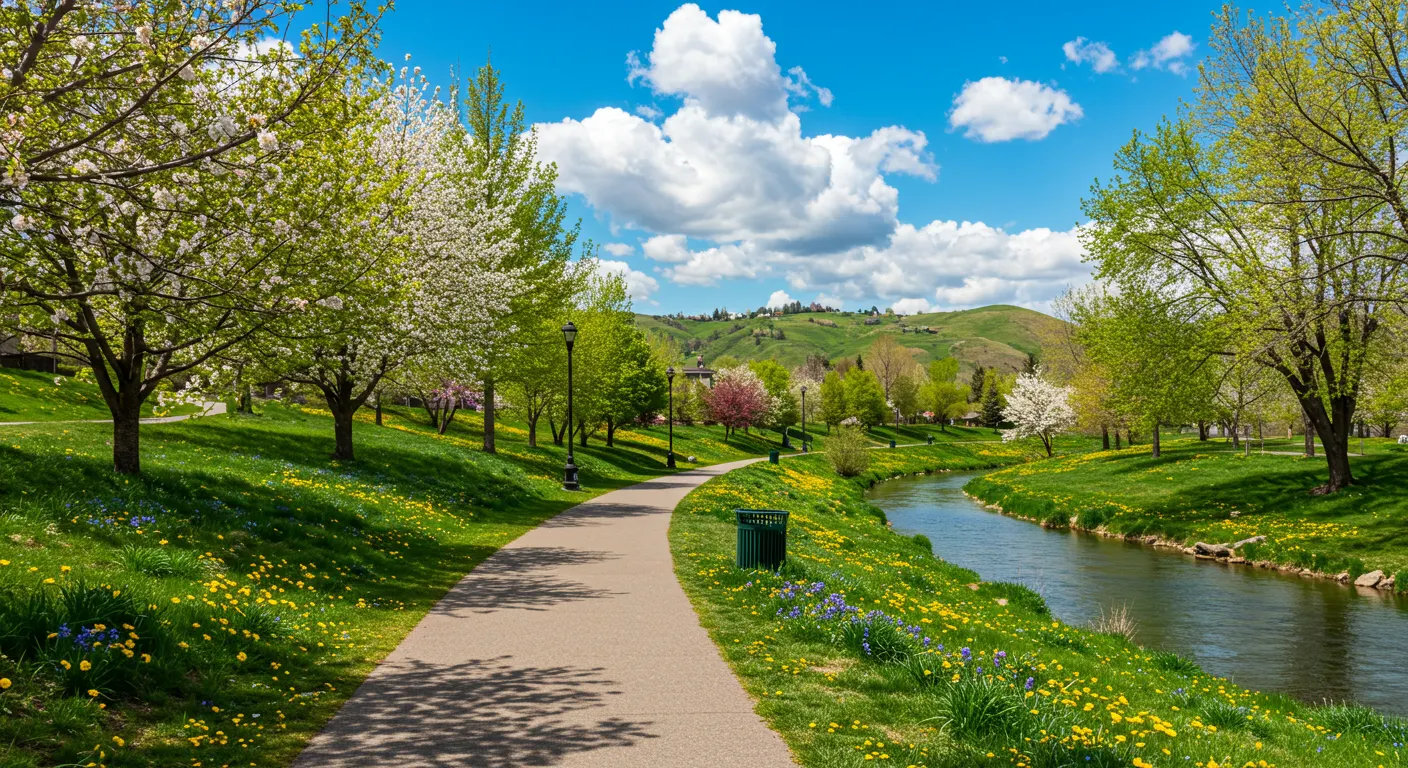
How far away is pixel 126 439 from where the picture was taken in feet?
43.3

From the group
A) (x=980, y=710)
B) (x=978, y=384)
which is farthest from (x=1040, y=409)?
(x=978, y=384)

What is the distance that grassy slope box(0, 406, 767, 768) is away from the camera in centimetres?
567

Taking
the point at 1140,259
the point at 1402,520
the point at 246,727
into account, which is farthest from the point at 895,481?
the point at 246,727

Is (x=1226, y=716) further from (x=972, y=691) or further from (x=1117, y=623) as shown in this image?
(x=1117, y=623)

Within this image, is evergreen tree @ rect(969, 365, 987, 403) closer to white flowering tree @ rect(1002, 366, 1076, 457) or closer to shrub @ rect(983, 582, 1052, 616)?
white flowering tree @ rect(1002, 366, 1076, 457)

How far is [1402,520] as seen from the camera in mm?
21516

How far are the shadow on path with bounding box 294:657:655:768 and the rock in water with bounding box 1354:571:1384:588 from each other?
2041 cm

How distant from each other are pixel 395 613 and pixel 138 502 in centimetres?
487

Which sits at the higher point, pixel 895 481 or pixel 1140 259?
pixel 1140 259

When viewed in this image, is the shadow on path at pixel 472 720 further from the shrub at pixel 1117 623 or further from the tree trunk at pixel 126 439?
the shrub at pixel 1117 623

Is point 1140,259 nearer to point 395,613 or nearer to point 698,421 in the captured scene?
point 395,613

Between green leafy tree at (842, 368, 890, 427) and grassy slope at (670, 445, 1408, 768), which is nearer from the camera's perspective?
grassy slope at (670, 445, 1408, 768)

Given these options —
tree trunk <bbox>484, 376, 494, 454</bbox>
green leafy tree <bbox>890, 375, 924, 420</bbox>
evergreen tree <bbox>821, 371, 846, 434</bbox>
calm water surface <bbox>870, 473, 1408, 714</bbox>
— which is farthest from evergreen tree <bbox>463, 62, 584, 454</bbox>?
green leafy tree <bbox>890, 375, 924, 420</bbox>

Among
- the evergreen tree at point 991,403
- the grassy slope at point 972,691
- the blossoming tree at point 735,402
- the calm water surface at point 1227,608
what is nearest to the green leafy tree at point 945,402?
the evergreen tree at point 991,403
